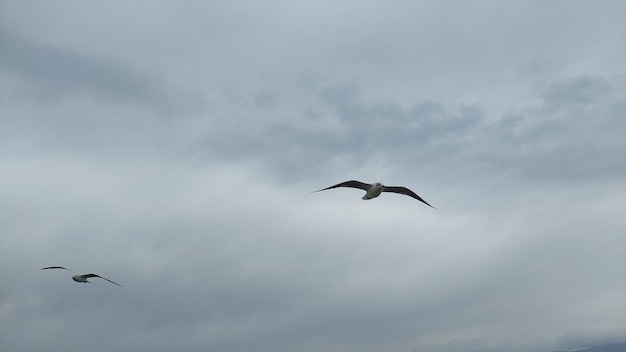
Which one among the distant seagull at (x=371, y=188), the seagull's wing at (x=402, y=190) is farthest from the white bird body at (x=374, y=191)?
the seagull's wing at (x=402, y=190)

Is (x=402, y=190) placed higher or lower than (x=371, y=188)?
higher

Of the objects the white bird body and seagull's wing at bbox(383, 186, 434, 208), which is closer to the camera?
the white bird body

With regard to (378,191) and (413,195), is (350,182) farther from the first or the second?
(413,195)

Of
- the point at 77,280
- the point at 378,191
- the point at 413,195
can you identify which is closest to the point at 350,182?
the point at 378,191

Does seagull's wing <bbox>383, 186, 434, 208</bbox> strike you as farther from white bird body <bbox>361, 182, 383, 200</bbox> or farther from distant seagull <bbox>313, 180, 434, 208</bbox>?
white bird body <bbox>361, 182, 383, 200</bbox>

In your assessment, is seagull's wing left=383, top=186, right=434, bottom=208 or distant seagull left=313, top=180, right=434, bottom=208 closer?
distant seagull left=313, top=180, right=434, bottom=208

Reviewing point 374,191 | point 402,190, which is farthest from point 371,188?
point 402,190

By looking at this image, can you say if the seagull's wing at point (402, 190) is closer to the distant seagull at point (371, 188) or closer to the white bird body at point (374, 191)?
the distant seagull at point (371, 188)

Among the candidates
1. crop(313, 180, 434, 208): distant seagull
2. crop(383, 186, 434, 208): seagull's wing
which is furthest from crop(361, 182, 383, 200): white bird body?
crop(383, 186, 434, 208): seagull's wing

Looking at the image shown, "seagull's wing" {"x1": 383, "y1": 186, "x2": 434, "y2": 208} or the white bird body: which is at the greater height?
"seagull's wing" {"x1": 383, "y1": 186, "x2": 434, "y2": 208}

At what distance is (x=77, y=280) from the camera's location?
456ft

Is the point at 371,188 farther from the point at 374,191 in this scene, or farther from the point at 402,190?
the point at 402,190

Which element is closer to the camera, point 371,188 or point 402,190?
point 371,188

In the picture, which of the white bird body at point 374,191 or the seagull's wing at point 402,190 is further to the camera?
the seagull's wing at point 402,190
